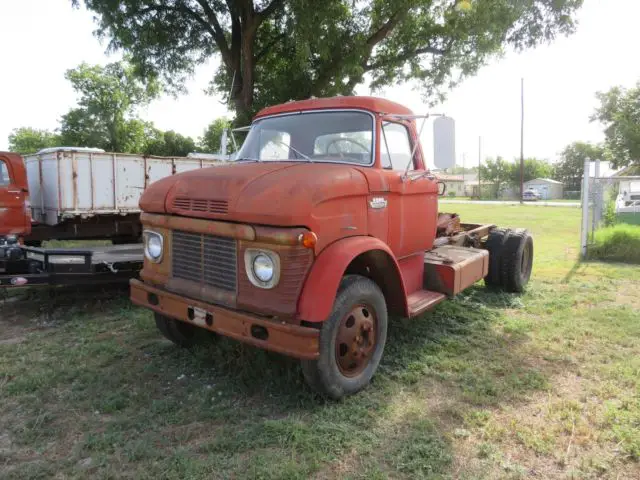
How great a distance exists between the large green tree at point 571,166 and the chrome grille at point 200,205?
76.7 meters

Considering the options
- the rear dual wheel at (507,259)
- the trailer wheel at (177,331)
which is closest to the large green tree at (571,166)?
the rear dual wheel at (507,259)

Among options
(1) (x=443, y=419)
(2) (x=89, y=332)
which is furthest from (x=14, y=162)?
(1) (x=443, y=419)

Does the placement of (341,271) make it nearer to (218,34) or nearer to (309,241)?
(309,241)

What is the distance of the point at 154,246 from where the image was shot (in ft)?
12.7

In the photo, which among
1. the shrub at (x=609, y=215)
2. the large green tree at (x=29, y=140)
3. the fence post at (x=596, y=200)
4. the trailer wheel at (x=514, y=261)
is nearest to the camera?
the trailer wheel at (x=514, y=261)

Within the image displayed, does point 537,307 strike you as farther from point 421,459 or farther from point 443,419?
point 421,459

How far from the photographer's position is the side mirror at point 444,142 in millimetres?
3924

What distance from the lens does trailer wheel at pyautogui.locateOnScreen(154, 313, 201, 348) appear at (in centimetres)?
430

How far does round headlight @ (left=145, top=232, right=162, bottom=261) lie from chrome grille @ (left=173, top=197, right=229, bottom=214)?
391mm

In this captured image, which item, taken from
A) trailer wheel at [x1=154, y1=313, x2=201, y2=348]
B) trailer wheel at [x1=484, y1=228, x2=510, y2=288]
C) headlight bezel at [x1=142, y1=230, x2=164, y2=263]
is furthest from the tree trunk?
headlight bezel at [x1=142, y1=230, x2=164, y2=263]

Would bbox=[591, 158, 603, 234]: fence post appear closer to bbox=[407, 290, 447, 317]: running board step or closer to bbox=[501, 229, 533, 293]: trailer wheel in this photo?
bbox=[501, 229, 533, 293]: trailer wheel

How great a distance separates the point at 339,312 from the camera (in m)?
3.26

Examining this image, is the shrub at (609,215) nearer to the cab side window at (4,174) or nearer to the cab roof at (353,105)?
the cab roof at (353,105)

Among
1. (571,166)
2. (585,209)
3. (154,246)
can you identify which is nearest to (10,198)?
(154,246)
